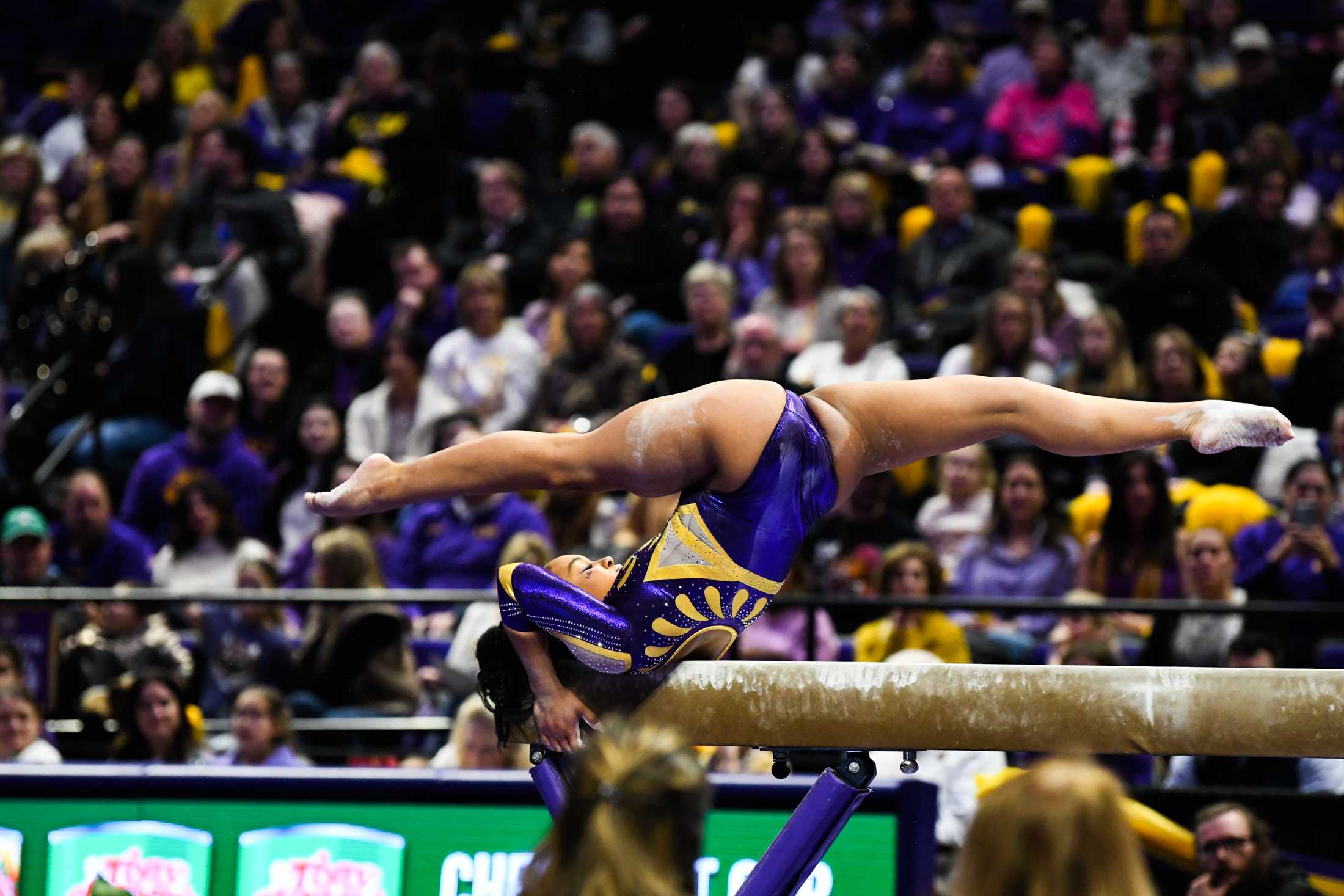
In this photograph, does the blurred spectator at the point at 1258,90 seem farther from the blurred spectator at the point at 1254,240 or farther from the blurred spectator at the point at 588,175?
the blurred spectator at the point at 588,175

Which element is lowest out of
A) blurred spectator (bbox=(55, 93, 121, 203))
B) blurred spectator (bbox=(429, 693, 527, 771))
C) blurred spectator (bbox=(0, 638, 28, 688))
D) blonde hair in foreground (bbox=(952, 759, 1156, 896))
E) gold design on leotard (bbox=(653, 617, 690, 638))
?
Answer: blonde hair in foreground (bbox=(952, 759, 1156, 896))

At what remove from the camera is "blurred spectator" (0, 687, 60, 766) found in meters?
5.84

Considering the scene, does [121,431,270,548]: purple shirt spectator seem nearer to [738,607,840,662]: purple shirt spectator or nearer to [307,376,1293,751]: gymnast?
[738,607,840,662]: purple shirt spectator

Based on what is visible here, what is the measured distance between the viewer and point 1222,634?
5949 mm

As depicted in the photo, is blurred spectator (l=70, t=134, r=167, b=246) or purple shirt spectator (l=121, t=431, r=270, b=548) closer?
purple shirt spectator (l=121, t=431, r=270, b=548)

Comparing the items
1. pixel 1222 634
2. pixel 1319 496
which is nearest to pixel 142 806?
pixel 1222 634

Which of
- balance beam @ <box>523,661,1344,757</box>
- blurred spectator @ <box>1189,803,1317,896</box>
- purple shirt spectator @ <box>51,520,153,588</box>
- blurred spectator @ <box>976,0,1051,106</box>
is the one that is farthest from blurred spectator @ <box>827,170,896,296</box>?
balance beam @ <box>523,661,1344,757</box>

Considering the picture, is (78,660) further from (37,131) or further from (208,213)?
(37,131)

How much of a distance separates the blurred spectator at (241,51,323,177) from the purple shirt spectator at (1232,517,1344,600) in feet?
21.7

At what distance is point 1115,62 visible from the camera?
935cm

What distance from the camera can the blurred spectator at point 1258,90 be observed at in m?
8.85

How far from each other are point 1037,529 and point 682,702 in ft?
11.2

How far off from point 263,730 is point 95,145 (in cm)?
633

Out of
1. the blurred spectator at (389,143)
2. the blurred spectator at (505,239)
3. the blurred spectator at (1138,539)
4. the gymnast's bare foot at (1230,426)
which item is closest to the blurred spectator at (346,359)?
the blurred spectator at (505,239)
